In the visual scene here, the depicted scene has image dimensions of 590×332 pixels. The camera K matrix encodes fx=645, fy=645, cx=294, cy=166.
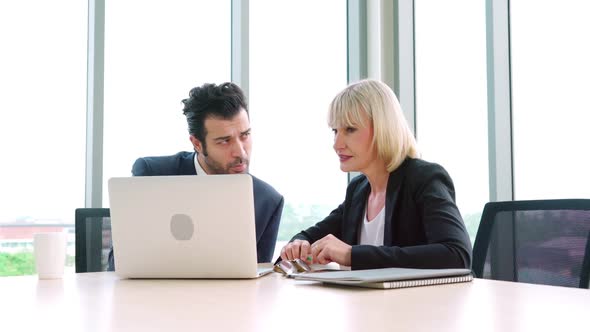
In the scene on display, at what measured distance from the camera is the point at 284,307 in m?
1.13

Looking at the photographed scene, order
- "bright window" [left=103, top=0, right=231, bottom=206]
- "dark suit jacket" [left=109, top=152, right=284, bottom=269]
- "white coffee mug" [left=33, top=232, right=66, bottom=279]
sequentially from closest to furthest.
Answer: "white coffee mug" [left=33, top=232, right=66, bottom=279], "dark suit jacket" [left=109, top=152, right=284, bottom=269], "bright window" [left=103, top=0, right=231, bottom=206]

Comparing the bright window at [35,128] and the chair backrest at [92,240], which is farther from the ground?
the bright window at [35,128]

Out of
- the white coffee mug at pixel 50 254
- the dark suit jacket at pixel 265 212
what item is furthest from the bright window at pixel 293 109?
the white coffee mug at pixel 50 254

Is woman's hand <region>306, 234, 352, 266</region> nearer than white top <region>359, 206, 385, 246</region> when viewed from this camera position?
Yes

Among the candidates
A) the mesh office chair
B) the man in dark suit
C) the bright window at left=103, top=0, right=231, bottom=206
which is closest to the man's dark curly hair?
the man in dark suit

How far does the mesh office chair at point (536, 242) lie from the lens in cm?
174

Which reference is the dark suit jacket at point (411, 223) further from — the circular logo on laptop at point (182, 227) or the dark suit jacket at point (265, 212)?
the circular logo on laptop at point (182, 227)

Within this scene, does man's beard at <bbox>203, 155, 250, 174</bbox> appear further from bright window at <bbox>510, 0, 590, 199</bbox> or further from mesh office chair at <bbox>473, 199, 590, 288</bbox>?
bright window at <bbox>510, 0, 590, 199</bbox>

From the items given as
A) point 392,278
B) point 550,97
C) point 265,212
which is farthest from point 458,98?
point 392,278

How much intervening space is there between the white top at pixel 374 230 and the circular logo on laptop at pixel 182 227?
0.89m

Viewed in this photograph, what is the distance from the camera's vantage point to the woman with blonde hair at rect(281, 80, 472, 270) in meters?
1.85

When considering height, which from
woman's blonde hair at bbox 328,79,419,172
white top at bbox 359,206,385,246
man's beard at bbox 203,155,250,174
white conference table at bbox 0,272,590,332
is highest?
woman's blonde hair at bbox 328,79,419,172

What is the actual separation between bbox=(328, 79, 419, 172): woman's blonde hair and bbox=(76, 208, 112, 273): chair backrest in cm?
96

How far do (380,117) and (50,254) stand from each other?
1.24 meters
